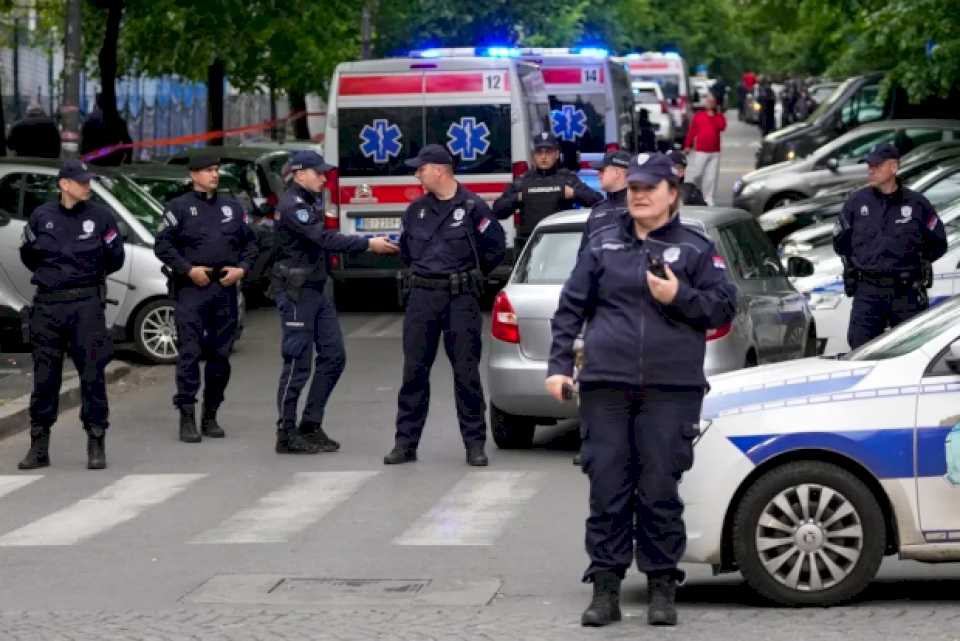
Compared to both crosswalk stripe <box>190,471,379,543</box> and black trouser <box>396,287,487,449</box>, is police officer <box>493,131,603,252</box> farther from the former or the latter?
crosswalk stripe <box>190,471,379,543</box>

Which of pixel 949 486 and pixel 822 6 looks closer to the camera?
pixel 949 486

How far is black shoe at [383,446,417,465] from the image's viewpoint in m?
13.3

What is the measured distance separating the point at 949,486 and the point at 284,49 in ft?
80.3

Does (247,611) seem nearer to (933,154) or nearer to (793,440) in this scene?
(793,440)

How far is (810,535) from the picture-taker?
8.54 meters

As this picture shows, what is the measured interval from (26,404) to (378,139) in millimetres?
7066

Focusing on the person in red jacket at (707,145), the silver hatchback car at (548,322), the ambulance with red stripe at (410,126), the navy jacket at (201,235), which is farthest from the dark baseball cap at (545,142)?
the person in red jacket at (707,145)

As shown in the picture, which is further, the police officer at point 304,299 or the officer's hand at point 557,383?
the police officer at point 304,299

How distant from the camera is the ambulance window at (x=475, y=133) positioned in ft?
71.3

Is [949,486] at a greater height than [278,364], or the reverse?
[949,486]

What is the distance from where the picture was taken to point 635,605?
8.79 m

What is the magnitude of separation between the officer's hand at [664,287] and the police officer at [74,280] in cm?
591

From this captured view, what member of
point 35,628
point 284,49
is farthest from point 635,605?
point 284,49

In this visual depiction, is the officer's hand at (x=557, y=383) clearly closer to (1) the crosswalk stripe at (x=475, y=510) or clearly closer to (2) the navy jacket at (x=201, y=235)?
(1) the crosswalk stripe at (x=475, y=510)
